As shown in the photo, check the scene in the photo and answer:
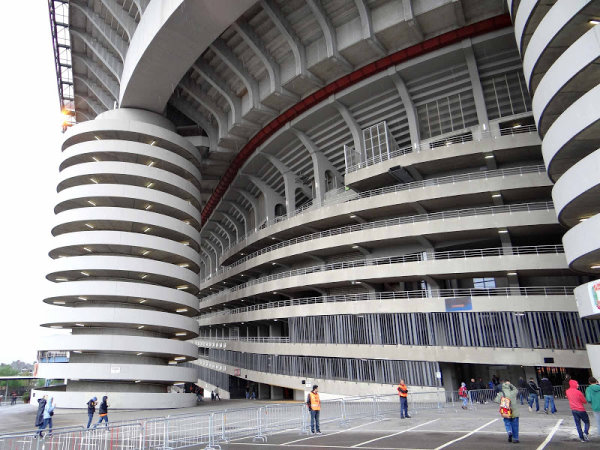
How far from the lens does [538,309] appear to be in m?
25.7

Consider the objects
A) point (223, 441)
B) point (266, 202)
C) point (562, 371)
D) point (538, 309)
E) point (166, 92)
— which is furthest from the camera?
point (266, 202)

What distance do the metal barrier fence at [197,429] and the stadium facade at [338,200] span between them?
27.8 ft

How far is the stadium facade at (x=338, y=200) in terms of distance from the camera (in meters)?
27.7

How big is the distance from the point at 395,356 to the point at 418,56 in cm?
2081

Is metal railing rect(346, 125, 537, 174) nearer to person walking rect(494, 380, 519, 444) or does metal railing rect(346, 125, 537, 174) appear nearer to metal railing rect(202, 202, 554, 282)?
metal railing rect(202, 202, 554, 282)

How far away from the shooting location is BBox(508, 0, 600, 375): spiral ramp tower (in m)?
17.2

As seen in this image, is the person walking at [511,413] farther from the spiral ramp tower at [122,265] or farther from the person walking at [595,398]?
the spiral ramp tower at [122,265]

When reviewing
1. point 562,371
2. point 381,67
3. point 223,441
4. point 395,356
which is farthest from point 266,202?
point 223,441

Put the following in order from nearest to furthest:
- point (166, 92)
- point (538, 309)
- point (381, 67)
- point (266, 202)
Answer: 1. point (538, 309)
2. point (381, 67)
3. point (166, 92)
4. point (266, 202)

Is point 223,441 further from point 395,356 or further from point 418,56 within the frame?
point 418,56

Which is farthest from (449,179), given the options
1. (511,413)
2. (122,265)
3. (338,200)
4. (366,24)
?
(122,265)

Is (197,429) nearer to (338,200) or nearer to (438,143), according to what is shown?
(338,200)

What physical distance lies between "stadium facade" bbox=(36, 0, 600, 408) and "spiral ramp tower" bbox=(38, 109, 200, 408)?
167 mm

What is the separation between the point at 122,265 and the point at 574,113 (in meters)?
29.4
